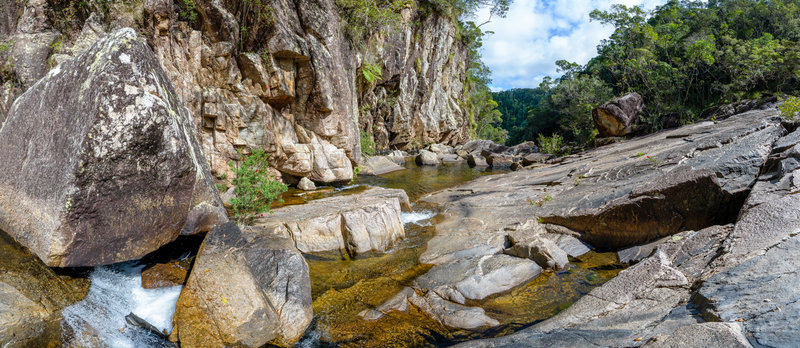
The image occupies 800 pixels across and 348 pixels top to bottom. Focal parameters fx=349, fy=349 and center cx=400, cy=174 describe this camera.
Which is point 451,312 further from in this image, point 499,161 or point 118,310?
point 499,161

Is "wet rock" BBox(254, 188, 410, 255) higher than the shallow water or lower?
higher

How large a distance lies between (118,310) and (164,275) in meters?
0.73

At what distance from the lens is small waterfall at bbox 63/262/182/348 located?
11.9 ft

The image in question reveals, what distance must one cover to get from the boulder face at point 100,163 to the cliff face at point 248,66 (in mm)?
5223

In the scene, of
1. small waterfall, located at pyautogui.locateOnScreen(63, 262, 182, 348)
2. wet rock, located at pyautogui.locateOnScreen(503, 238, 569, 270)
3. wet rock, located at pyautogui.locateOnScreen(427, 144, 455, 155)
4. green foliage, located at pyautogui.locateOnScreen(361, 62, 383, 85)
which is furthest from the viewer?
wet rock, located at pyautogui.locateOnScreen(427, 144, 455, 155)

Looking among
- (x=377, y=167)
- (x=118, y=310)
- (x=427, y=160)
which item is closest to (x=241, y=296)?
(x=118, y=310)

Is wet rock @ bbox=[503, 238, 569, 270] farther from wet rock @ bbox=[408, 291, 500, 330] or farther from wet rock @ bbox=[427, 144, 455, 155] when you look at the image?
wet rock @ bbox=[427, 144, 455, 155]

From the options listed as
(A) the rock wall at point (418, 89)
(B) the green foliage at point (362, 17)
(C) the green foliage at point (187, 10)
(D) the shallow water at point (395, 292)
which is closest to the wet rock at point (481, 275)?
(D) the shallow water at point (395, 292)

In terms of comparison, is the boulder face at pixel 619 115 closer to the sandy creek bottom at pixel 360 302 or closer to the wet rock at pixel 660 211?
the wet rock at pixel 660 211

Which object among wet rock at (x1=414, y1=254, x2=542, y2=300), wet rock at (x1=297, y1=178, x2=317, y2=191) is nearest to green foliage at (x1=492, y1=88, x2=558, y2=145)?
wet rock at (x1=297, y1=178, x2=317, y2=191)

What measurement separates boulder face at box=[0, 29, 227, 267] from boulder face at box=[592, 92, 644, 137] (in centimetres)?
2251

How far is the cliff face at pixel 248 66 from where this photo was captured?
9.01 m

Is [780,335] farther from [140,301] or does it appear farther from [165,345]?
[140,301]

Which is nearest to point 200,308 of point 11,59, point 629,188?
point 629,188
